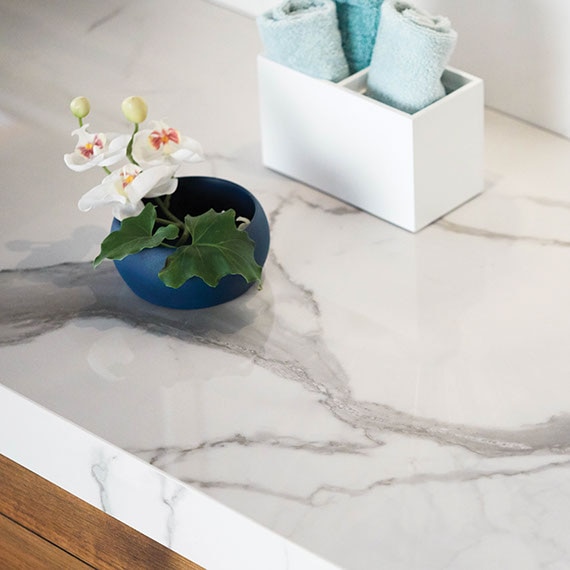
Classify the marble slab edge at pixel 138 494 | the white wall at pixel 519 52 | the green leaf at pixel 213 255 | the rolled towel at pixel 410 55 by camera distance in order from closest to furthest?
the marble slab edge at pixel 138 494 < the green leaf at pixel 213 255 < the rolled towel at pixel 410 55 < the white wall at pixel 519 52

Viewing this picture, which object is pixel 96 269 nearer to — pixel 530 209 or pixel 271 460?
pixel 271 460

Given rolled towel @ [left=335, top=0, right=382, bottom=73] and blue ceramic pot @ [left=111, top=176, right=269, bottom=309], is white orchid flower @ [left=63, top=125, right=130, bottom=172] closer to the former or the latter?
blue ceramic pot @ [left=111, top=176, right=269, bottom=309]

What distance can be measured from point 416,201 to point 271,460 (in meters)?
0.34

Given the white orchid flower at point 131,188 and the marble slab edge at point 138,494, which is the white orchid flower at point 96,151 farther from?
the marble slab edge at point 138,494

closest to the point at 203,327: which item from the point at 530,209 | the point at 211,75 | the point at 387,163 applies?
the point at 387,163

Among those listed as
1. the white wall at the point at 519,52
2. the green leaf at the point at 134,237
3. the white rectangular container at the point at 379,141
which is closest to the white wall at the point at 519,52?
the white wall at the point at 519,52

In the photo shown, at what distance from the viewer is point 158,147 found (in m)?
1.00

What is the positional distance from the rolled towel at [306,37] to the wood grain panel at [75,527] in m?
0.47

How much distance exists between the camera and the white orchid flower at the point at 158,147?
A: 1.00 metres

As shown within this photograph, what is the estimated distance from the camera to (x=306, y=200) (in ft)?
3.81

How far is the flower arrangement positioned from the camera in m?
0.94

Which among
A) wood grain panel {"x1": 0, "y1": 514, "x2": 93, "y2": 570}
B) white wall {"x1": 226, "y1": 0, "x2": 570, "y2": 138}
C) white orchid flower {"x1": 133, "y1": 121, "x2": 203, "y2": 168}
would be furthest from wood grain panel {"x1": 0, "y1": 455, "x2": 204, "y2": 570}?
white wall {"x1": 226, "y1": 0, "x2": 570, "y2": 138}

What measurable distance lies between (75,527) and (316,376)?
27 cm

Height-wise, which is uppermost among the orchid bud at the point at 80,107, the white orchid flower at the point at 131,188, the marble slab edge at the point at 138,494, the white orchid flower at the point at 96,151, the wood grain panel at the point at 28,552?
the orchid bud at the point at 80,107
